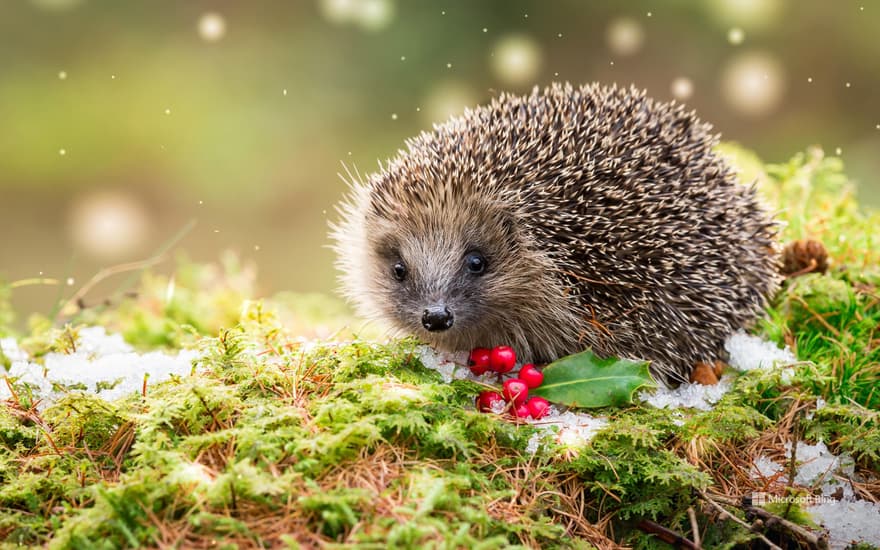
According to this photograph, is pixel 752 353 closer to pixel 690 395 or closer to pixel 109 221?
pixel 690 395

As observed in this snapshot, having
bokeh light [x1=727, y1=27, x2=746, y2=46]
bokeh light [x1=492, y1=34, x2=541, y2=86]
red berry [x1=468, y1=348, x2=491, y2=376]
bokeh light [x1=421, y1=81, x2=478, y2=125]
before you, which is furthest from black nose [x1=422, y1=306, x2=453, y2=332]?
bokeh light [x1=421, y1=81, x2=478, y2=125]

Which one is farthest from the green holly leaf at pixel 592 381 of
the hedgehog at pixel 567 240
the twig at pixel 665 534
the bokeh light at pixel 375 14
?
the bokeh light at pixel 375 14

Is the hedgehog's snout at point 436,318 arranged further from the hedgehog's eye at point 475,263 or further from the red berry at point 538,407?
the red berry at point 538,407

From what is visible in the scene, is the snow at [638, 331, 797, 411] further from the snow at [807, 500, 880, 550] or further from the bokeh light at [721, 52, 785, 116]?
the bokeh light at [721, 52, 785, 116]

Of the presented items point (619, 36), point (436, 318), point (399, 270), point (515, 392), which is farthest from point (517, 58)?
point (515, 392)

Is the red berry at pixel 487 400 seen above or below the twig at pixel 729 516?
above

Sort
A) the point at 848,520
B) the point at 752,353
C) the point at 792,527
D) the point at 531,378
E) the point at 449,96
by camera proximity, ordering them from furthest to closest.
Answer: the point at 449,96, the point at 752,353, the point at 531,378, the point at 848,520, the point at 792,527
